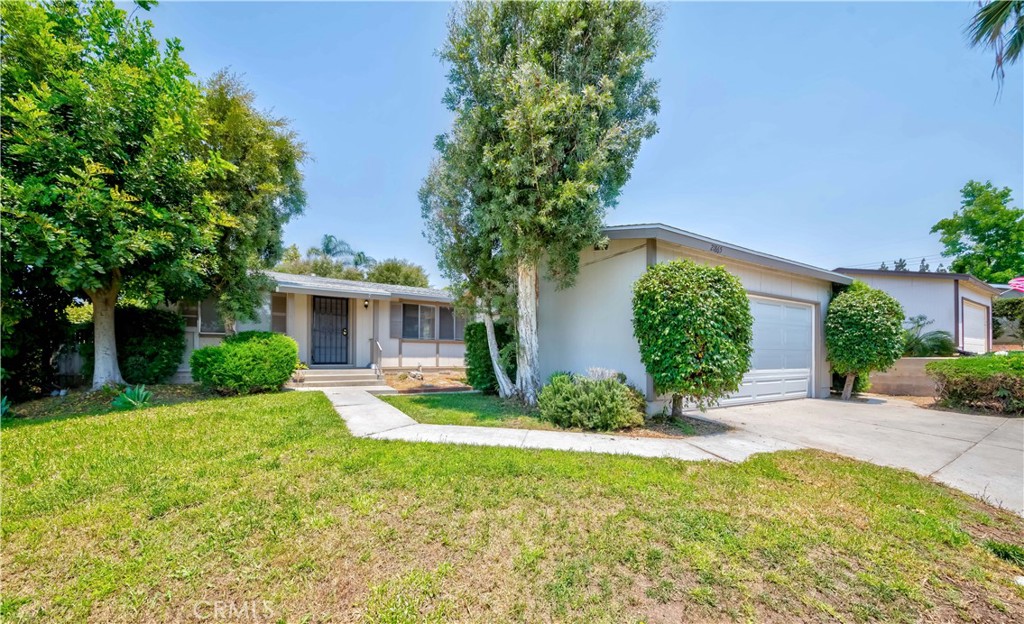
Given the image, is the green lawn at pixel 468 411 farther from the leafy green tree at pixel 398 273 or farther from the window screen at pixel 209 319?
the leafy green tree at pixel 398 273

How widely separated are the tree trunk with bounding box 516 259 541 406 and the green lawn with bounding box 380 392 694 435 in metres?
0.42

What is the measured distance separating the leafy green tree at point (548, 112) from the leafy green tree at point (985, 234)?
29.1 metres

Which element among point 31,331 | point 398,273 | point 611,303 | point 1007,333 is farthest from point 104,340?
point 1007,333

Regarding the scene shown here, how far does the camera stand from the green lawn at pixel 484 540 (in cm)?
207

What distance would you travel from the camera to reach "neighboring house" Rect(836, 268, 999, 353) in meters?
12.8

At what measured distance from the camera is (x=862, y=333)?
9133 millimetres

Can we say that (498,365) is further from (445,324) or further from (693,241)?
(445,324)

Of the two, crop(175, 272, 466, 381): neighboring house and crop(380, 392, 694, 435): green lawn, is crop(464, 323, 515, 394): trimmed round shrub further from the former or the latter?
crop(175, 272, 466, 381): neighboring house

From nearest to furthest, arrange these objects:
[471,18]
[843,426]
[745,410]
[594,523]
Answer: [594,523] < [843,426] < [471,18] < [745,410]

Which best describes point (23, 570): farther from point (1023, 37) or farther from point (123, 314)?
point (1023, 37)

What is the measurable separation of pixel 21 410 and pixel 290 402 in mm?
4451

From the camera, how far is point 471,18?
6.87m

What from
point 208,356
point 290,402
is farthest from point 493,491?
point 208,356

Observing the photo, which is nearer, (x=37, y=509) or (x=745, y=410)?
(x=37, y=509)
